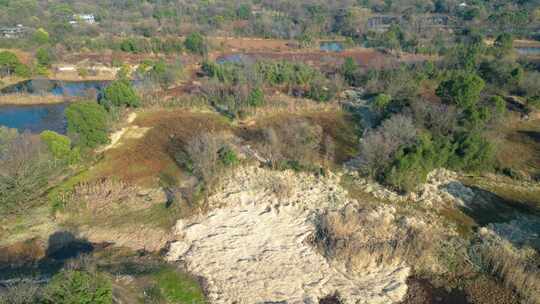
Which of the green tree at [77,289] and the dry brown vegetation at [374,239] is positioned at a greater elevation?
the green tree at [77,289]

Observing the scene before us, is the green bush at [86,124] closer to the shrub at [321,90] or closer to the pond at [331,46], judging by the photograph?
the shrub at [321,90]

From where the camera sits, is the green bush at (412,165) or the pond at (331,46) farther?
Result: the pond at (331,46)

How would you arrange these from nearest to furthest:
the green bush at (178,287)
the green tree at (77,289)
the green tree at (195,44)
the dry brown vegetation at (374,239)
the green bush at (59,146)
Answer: the green tree at (77,289), the green bush at (178,287), the dry brown vegetation at (374,239), the green bush at (59,146), the green tree at (195,44)

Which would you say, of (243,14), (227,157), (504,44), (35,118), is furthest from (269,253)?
(243,14)

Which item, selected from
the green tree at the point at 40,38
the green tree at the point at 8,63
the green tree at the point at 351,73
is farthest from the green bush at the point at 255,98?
the green tree at the point at 40,38

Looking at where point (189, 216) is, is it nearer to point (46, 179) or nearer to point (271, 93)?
point (46, 179)

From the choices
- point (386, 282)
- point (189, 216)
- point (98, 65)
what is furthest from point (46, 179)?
point (98, 65)

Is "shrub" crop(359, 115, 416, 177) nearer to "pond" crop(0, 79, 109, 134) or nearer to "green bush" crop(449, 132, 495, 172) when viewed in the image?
"green bush" crop(449, 132, 495, 172)

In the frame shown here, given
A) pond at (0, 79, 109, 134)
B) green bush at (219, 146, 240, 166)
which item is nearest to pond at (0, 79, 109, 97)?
pond at (0, 79, 109, 134)
